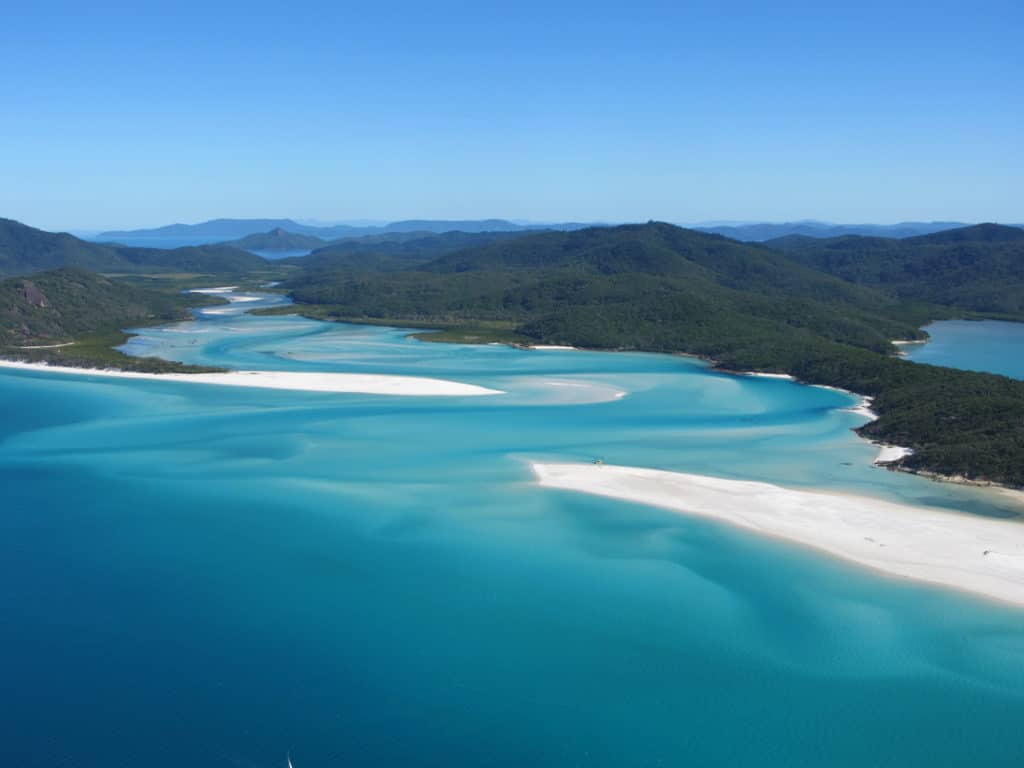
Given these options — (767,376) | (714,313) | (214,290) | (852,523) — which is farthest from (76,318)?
(852,523)

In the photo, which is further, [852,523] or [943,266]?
[943,266]

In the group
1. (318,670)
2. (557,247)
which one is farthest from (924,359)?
(557,247)

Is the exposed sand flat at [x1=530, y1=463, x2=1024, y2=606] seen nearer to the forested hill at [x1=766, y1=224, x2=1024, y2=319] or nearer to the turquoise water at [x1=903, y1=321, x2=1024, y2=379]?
the turquoise water at [x1=903, y1=321, x2=1024, y2=379]

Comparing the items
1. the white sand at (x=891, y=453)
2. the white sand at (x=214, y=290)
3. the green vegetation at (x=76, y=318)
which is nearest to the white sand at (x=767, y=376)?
the white sand at (x=891, y=453)

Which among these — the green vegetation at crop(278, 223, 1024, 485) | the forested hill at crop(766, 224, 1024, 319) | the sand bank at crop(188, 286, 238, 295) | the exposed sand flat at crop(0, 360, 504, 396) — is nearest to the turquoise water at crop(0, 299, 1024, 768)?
the green vegetation at crop(278, 223, 1024, 485)

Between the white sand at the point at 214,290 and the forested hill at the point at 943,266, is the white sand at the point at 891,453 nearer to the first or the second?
the forested hill at the point at 943,266

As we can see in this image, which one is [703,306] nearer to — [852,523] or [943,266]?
[852,523]
